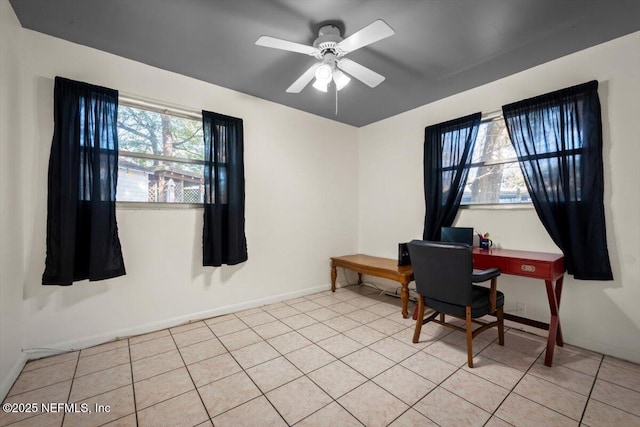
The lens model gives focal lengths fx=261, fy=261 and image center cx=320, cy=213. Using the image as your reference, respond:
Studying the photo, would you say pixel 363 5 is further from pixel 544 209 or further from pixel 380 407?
pixel 380 407

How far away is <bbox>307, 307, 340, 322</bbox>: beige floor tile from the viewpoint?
288 centimetres

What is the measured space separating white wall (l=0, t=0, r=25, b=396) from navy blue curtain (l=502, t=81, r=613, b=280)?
4115 mm

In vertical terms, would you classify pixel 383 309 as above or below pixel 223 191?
below

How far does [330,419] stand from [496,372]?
4.30 ft

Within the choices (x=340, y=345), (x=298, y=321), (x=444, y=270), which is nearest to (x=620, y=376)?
(x=444, y=270)

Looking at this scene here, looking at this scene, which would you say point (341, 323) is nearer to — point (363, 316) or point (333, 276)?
point (363, 316)

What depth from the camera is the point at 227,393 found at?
1.69m

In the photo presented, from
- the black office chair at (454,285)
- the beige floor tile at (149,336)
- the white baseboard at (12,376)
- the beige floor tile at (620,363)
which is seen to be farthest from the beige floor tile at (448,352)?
the white baseboard at (12,376)

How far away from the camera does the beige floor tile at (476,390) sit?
1605 mm

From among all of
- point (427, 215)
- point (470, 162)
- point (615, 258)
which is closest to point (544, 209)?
point (615, 258)

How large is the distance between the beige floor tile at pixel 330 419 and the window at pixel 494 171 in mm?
2508

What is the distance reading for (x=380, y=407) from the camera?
5.14 ft

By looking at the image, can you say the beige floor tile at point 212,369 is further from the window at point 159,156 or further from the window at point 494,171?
the window at point 494,171

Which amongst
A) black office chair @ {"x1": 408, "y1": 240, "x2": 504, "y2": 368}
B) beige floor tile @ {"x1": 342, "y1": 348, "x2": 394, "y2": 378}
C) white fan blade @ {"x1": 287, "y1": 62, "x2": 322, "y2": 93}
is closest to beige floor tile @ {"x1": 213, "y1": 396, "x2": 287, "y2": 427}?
beige floor tile @ {"x1": 342, "y1": 348, "x2": 394, "y2": 378}
